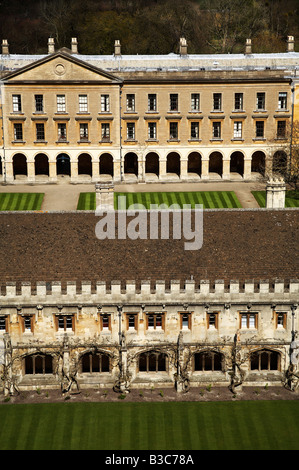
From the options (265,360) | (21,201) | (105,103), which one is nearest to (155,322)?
(265,360)

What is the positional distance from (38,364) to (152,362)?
23.8 feet

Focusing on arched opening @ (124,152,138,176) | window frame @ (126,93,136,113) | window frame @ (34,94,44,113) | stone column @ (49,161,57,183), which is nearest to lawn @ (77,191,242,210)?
stone column @ (49,161,57,183)

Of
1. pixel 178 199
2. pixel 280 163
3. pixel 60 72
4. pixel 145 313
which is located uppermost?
pixel 60 72

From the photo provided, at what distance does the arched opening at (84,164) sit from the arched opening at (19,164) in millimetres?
6152

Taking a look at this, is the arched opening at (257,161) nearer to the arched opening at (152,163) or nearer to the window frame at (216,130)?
the window frame at (216,130)

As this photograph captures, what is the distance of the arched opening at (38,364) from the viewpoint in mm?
62062

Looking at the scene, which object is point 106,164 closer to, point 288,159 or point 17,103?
point 17,103

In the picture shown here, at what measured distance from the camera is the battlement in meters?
60.1

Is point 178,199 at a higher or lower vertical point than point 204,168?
lower

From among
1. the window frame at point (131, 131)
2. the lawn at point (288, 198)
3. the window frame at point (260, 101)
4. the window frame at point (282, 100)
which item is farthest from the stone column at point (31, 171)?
the window frame at point (282, 100)

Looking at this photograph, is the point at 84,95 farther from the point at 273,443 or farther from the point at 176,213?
the point at 273,443

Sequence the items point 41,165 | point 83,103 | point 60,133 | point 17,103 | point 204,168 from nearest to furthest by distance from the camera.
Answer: point 17,103, point 83,103, point 60,133, point 204,168, point 41,165

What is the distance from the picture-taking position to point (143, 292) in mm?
60281

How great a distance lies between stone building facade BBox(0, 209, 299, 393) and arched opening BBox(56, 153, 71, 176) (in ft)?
155
